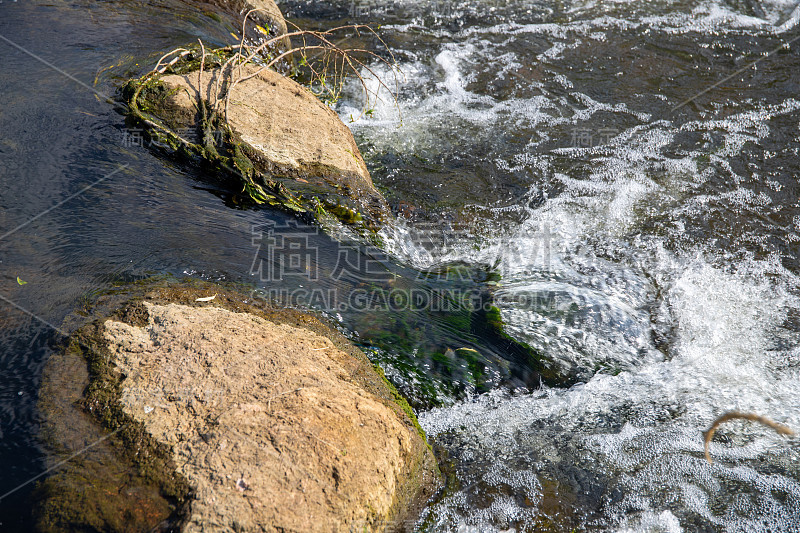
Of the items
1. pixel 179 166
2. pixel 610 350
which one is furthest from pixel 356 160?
pixel 610 350

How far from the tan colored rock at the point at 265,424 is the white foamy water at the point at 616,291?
1.44ft

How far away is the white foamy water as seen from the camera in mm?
2623

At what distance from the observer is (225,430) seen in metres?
2.18

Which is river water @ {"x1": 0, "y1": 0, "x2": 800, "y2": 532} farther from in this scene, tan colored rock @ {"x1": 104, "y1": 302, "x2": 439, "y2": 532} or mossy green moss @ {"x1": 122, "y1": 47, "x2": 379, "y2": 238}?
tan colored rock @ {"x1": 104, "y1": 302, "x2": 439, "y2": 532}

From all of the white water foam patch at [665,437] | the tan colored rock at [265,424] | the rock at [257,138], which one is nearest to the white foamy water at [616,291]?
the white water foam patch at [665,437]

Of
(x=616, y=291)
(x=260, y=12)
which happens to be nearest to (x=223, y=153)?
(x=616, y=291)

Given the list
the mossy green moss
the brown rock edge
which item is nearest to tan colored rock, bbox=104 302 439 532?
the brown rock edge

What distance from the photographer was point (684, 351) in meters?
3.50

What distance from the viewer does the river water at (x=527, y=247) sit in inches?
105

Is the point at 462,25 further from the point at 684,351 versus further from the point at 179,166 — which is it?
the point at 684,351

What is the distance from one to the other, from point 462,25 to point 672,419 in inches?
260

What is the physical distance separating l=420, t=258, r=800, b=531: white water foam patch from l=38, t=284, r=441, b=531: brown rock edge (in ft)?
1.44

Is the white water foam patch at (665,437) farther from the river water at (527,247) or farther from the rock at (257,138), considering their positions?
the rock at (257,138)

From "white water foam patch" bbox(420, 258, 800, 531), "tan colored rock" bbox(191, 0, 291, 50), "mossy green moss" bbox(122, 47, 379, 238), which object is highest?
"tan colored rock" bbox(191, 0, 291, 50)
